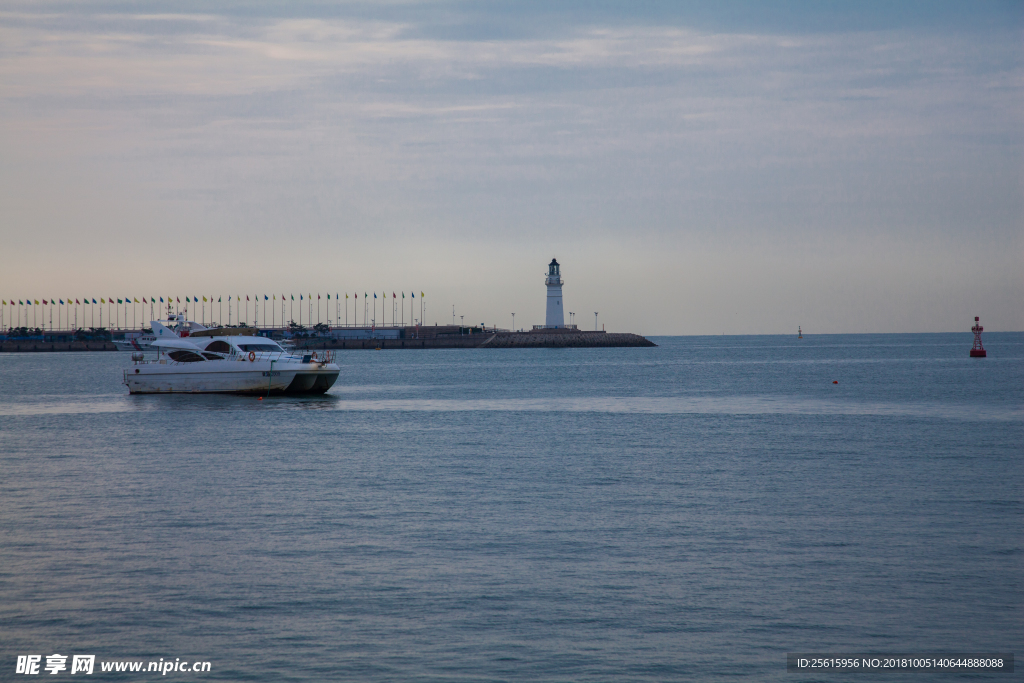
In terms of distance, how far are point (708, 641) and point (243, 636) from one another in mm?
6114

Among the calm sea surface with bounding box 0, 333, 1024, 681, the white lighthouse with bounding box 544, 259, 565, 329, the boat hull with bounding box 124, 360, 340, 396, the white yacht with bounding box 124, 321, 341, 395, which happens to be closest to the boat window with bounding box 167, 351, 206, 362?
the white yacht with bounding box 124, 321, 341, 395

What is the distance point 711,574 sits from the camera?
49.6 feet

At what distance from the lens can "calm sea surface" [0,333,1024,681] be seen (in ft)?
39.4

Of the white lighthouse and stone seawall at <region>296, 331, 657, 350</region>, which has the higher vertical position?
the white lighthouse

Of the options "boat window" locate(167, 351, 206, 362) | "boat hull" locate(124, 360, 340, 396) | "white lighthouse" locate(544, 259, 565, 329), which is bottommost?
"boat hull" locate(124, 360, 340, 396)

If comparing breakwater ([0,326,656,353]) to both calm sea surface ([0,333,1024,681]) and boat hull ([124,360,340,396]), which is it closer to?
boat hull ([124,360,340,396])

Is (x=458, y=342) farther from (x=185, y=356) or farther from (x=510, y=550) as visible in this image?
(x=510, y=550)

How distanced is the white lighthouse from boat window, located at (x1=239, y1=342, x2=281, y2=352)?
327ft

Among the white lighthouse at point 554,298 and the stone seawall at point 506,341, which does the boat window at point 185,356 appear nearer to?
the white lighthouse at point 554,298

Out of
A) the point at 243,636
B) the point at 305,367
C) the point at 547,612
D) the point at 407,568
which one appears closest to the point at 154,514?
the point at 407,568

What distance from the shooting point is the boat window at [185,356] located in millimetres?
53469

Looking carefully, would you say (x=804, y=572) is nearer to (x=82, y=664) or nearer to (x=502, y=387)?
(x=82, y=664)

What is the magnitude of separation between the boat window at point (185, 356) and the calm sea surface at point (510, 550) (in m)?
16.1

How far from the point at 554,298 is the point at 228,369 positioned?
11358 centimetres
